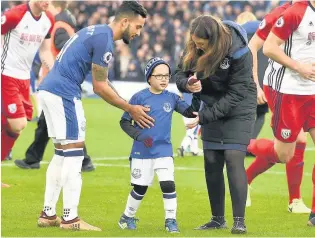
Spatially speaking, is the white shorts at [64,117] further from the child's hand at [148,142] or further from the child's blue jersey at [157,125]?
the child's hand at [148,142]

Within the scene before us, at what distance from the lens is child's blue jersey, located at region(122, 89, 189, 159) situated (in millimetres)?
9875

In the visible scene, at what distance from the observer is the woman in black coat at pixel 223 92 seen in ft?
31.5

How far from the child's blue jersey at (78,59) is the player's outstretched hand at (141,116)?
0.49 meters

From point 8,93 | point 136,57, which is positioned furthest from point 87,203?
point 136,57

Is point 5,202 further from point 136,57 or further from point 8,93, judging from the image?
point 136,57

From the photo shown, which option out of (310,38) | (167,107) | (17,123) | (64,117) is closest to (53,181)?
(64,117)

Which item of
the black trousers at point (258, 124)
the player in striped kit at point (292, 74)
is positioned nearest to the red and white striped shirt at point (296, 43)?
the player in striped kit at point (292, 74)

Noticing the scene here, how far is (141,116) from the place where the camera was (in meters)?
9.80

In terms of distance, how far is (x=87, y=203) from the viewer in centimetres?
1192

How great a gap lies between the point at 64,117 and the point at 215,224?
5.84 ft

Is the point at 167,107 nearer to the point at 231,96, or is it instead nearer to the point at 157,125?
the point at 157,125

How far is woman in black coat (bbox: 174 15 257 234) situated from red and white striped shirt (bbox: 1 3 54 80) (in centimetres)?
368

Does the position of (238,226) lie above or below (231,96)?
below

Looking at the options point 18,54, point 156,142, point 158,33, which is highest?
point 18,54
